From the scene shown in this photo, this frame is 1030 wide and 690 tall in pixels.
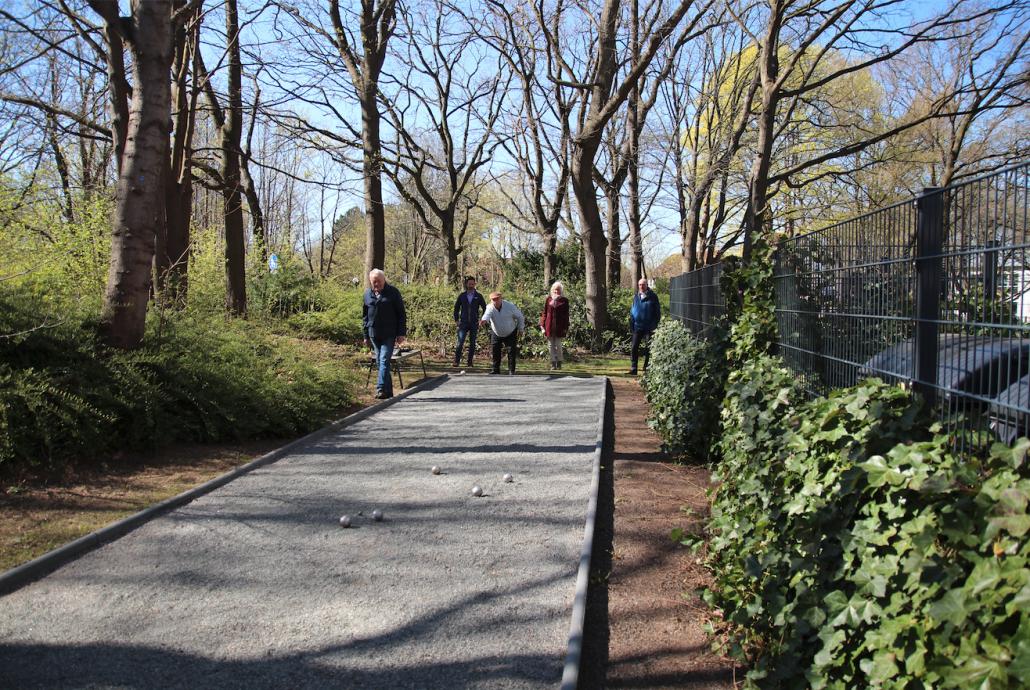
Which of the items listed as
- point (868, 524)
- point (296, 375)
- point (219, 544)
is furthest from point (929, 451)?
point (296, 375)

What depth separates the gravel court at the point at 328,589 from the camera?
11.8ft

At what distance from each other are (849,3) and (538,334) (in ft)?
38.2

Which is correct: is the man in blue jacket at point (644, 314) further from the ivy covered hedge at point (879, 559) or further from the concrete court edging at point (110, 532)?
the ivy covered hedge at point (879, 559)

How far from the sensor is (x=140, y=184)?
8680 millimetres

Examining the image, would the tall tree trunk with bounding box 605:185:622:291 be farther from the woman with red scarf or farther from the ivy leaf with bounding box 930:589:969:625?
the ivy leaf with bounding box 930:589:969:625

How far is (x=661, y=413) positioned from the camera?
28.6ft

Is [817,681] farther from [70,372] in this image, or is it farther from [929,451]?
[70,372]

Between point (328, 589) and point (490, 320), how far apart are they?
1163 cm

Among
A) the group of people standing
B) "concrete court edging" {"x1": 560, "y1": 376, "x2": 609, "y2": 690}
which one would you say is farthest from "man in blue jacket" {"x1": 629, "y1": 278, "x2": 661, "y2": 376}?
"concrete court edging" {"x1": 560, "y1": 376, "x2": 609, "y2": 690}

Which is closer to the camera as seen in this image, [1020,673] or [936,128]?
[1020,673]

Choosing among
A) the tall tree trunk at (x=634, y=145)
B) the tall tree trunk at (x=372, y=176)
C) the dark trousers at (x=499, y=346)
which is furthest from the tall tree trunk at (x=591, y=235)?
the dark trousers at (x=499, y=346)

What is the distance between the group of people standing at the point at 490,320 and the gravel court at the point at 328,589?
180 inches

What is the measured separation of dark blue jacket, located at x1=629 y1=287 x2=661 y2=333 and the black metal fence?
477 inches

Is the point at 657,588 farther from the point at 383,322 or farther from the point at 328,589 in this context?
the point at 383,322
